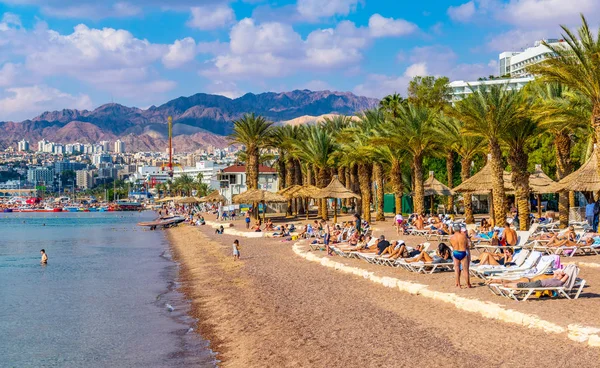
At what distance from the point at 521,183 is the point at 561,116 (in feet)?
10.6

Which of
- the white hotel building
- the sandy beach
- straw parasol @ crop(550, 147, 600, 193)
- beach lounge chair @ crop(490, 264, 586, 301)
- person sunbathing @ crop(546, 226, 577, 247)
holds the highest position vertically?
the white hotel building

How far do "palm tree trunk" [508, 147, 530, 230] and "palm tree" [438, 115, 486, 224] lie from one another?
6.77m

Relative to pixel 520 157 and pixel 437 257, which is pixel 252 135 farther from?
pixel 437 257

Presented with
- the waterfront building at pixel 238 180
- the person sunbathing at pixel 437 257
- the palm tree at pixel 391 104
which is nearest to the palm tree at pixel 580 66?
the person sunbathing at pixel 437 257

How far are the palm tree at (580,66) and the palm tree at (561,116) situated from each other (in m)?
3.38

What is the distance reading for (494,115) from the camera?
88.8 ft

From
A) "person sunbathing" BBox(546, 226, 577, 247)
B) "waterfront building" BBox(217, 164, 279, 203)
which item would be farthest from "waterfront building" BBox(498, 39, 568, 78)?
"person sunbathing" BBox(546, 226, 577, 247)

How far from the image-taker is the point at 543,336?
987 cm

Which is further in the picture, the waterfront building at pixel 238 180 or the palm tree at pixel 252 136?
the waterfront building at pixel 238 180

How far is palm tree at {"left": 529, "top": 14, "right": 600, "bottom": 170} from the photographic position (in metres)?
20.8

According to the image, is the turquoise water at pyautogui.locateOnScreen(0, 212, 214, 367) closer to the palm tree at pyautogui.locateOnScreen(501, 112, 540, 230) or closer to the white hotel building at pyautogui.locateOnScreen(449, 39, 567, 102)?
the palm tree at pyautogui.locateOnScreen(501, 112, 540, 230)

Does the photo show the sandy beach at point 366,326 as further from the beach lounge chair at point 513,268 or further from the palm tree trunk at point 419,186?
the palm tree trunk at point 419,186

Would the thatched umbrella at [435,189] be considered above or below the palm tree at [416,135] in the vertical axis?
below

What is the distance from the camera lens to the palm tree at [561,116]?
84.9ft
